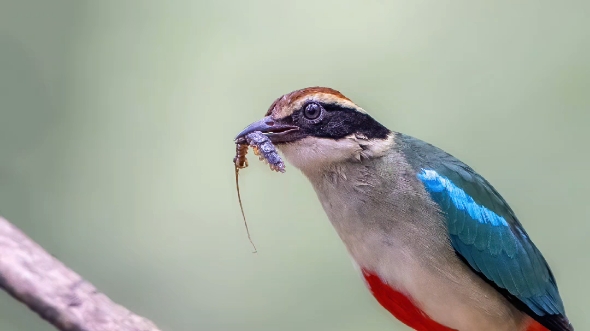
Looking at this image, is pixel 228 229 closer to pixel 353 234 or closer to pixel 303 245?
pixel 303 245

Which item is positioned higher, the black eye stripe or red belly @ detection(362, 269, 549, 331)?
the black eye stripe

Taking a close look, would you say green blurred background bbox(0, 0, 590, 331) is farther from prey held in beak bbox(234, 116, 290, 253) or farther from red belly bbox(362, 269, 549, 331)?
prey held in beak bbox(234, 116, 290, 253)

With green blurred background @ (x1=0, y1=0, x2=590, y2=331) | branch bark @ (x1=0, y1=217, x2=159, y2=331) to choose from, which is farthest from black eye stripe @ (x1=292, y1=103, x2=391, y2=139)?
green blurred background @ (x1=0, y1=0, x2=590, y2=331)

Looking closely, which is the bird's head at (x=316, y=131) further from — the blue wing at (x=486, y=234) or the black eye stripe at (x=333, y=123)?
the blue wing at (x=486, y=234)

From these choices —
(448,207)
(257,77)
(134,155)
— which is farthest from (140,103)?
(448,207)

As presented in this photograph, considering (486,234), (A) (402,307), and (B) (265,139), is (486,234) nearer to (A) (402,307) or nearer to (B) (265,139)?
(A) (402,307)
